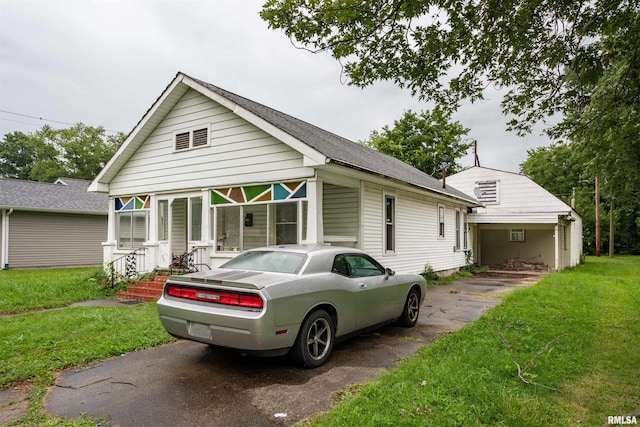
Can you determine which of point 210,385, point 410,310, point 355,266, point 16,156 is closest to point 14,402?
point 210,385

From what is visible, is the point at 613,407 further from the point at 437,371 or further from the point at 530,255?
the point at 530,255

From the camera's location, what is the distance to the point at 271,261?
5.25 meters

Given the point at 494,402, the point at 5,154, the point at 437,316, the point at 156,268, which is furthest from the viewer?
the point at 5,154

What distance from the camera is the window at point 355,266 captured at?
5.35m

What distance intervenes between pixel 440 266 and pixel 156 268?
1049cm

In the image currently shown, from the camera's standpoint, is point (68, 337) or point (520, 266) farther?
point (520, 266)

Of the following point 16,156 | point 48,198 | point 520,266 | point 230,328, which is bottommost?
point 520,266

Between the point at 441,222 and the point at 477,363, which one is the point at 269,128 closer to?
the point at 477,363

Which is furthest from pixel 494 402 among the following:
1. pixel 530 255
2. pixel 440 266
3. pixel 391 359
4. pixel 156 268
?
pixel 530 255

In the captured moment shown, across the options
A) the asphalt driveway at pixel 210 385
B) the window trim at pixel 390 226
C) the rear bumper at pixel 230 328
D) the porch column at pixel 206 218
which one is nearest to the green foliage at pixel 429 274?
the window trim at pixel 390 226

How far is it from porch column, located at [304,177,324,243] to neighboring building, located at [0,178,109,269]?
602 inches

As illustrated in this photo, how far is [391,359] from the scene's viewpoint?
16.3 feet

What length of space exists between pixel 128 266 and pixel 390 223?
8.40 meters

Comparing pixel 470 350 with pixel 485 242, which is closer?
pixel 470 350
